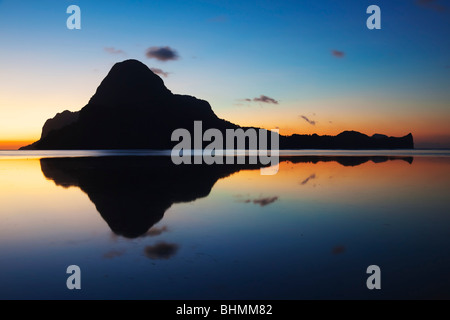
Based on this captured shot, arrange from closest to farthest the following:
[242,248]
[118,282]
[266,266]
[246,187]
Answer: [118,282]
[266,266]
[242,248]
[246,187]

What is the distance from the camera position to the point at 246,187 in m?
23.4

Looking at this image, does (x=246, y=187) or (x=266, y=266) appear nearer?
(x=266, y=266)

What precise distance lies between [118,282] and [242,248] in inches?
156

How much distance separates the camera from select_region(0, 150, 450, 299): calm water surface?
23.2 ft

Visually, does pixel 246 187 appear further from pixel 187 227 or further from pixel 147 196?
pixel 187 227

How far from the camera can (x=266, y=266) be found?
327 inches

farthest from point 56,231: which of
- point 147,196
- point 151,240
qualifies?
point 147,196

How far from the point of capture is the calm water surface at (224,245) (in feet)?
23.2

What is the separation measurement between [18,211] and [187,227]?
31.7 ft

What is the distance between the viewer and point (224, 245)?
10062mm

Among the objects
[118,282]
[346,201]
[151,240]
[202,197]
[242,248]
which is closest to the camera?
[118,282]
